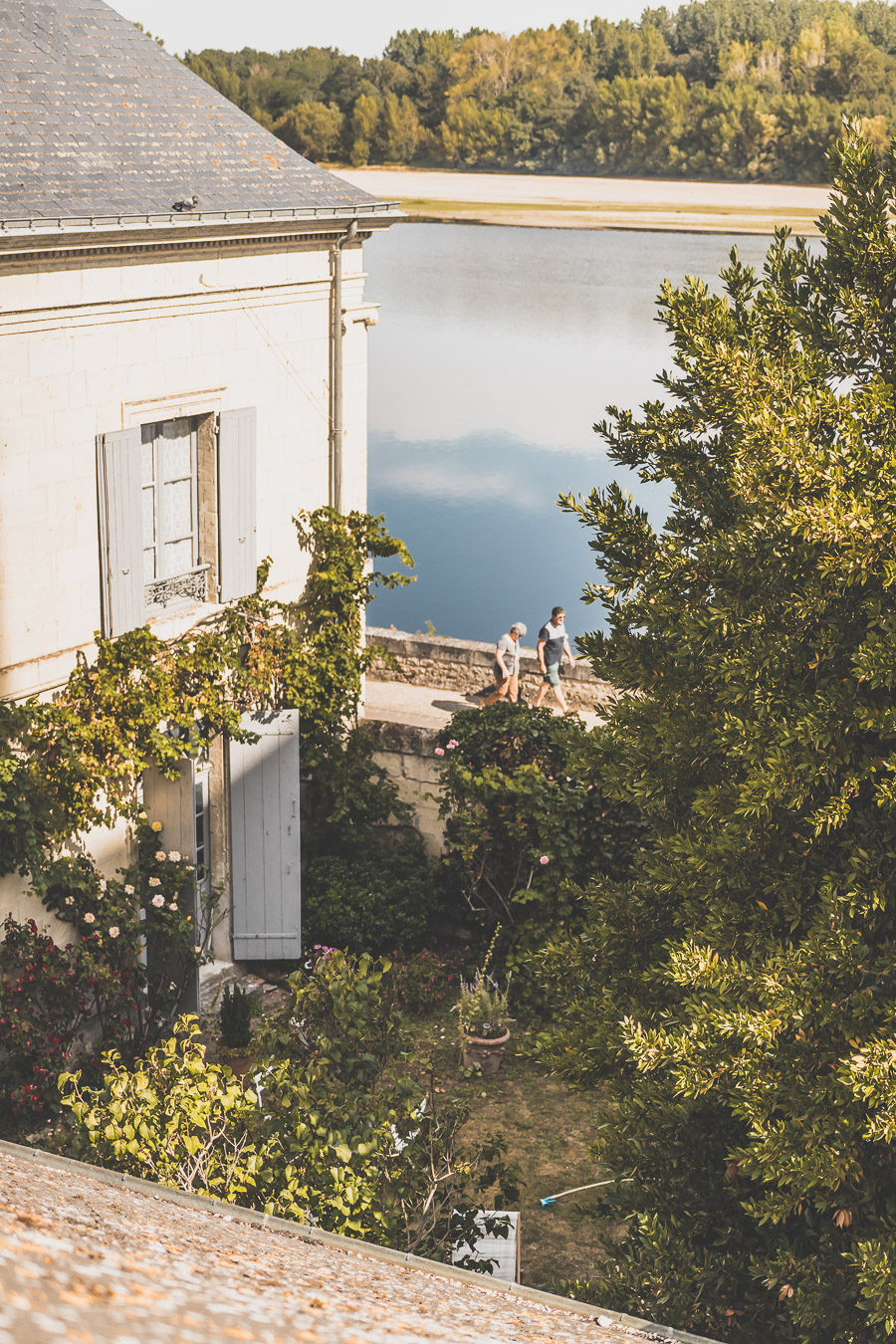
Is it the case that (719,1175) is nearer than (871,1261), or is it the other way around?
(871,1261)

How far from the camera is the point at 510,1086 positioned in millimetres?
10156

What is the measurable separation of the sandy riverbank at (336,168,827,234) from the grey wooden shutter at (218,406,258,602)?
2.76 meters

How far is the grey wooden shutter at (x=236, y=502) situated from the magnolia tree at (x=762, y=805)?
4716mm

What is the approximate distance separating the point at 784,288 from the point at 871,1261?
13.1 ft

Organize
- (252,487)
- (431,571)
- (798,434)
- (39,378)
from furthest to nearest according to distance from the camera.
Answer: (431,571), (252,487), (39,378), (798,434)

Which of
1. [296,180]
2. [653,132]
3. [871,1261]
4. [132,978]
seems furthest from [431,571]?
[871,1261]

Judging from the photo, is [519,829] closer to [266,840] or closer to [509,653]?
[266,840]

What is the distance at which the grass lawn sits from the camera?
322 inches

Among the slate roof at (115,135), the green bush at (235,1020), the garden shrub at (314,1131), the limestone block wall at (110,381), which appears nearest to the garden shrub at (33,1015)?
the green bush at (235,1020)

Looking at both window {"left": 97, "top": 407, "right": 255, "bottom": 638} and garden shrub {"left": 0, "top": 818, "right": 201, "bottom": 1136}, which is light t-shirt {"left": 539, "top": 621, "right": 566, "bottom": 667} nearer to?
window {"left": 97, "top": 407, "right": 255, "bottom": 638}

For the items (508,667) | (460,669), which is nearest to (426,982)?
(508,667)

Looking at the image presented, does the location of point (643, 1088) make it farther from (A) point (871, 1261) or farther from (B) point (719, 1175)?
(A) point (871, 1261)

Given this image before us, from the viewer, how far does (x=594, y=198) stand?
58.2 ft

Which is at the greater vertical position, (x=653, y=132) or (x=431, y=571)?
(x=653, y=132)
